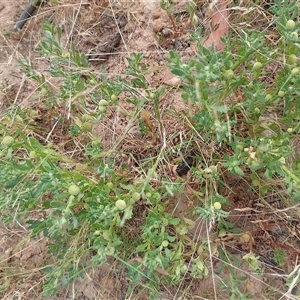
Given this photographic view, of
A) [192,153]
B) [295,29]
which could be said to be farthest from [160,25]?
[295,29]

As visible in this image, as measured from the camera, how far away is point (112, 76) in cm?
255

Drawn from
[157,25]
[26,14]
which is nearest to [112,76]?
[157,25]

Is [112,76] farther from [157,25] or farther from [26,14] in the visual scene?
[26,14]

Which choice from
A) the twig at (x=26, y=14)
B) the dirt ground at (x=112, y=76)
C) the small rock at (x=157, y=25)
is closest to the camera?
the dirt ground at (x=112, y=76)

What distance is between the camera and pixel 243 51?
182 cm

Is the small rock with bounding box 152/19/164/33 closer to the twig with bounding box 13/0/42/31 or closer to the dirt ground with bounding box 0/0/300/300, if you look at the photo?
the dirt ground with bounding box 0/0/300/300

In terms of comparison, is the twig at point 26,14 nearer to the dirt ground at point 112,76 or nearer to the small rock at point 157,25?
the dirt ground at point 112,76

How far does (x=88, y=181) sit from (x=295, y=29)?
96 cm

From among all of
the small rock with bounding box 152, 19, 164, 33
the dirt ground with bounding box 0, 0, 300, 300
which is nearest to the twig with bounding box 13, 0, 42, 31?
the dirt ground with bounding box 0, 0, 300, 300

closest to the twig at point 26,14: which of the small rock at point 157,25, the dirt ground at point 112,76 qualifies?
the dirt ground at point 112,76

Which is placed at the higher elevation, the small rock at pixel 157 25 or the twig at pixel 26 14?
the twig at pixel 26 14

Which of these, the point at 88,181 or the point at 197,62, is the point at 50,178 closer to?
the point at 88,181

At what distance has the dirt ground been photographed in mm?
2240

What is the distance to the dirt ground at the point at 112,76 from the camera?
7.35 feet
